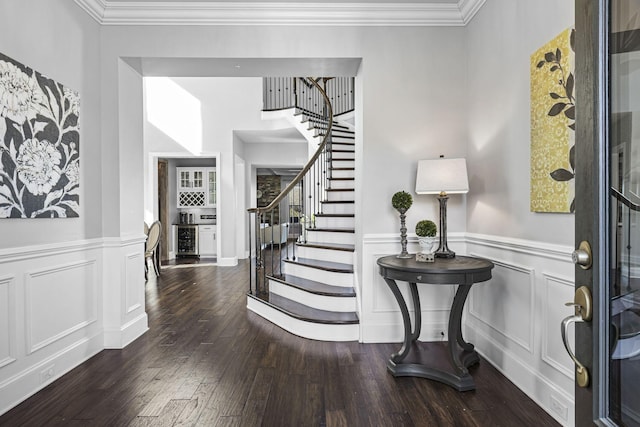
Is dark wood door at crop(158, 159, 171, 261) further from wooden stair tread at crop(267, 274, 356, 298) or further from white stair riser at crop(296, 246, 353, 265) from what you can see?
wooden stair tread at crop(267, 274, 356, 298)

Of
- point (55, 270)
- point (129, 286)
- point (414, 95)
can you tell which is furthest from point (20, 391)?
point (414, 95)

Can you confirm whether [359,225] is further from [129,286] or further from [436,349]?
[129,286]

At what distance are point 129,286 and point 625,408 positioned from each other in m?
3.51

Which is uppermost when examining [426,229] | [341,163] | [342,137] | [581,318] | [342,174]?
[342,137]

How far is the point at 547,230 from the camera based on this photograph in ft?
7.54

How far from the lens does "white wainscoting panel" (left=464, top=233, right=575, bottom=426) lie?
216 cm

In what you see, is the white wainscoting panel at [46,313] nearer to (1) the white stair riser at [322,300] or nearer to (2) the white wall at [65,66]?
(2) the white wall at [65,66]

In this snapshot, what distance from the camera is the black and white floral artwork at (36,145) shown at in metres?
2.32

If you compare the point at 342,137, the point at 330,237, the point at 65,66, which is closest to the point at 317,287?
the point at 330,237

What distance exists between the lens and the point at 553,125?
2221 mm

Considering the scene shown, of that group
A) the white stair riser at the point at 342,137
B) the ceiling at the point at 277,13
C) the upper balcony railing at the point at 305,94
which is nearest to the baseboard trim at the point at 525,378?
the ceiling at the point at 277,13

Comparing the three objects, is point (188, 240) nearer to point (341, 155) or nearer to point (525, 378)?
point (341, 155)

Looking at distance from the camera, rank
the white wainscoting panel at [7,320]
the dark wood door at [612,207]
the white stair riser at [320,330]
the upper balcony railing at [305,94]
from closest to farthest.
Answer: the dark wood door at [612,207], the white wainscoting panel at [7,320], the white stair riser at [320,330], the upper balcony railing at [305,94]

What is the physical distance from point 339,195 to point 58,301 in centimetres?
365
